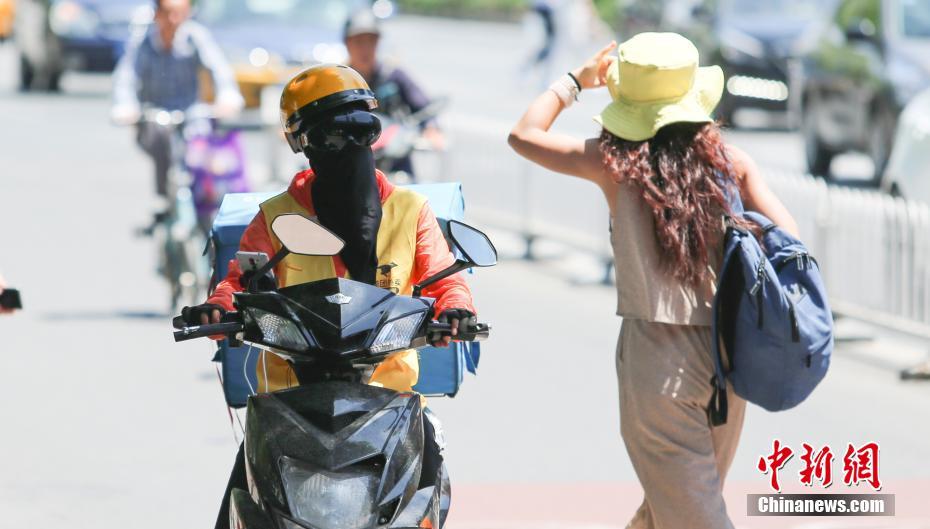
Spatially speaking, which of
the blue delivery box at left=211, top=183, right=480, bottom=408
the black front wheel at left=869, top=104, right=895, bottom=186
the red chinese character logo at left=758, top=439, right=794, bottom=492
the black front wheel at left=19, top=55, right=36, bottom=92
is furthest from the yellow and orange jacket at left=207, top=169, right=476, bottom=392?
the black front wheel at left=19, top=55, right=36, bottom=92

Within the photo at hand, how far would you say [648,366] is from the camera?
16.0ft

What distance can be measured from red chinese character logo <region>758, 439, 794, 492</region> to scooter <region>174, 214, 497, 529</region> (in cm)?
319

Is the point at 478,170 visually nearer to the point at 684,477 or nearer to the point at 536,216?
the point at 536,216

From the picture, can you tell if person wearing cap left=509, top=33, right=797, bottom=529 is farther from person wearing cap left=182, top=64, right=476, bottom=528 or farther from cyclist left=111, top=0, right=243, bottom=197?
cyclist left=111, top=0, right=243, bottom=197

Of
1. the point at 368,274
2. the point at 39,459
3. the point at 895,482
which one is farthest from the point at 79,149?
the point at 368,274

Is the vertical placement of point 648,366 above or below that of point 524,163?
above

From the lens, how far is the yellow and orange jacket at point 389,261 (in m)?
4.68

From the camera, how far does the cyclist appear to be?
10805 millimetres

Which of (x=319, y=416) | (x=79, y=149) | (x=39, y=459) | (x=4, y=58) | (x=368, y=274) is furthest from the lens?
(x=4, y=58)

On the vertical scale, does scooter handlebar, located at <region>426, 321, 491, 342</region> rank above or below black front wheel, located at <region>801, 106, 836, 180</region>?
above

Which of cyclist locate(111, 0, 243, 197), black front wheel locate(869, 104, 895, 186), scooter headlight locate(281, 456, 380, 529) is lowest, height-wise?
black front wheel locate(869, 104, 895, 186)

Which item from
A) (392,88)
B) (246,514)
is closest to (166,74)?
(392,88)

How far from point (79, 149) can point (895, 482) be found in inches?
576

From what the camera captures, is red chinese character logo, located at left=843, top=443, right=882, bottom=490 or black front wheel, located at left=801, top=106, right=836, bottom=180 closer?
red chinese character logo, located at left=843, top=443, right=882, bottom=490
